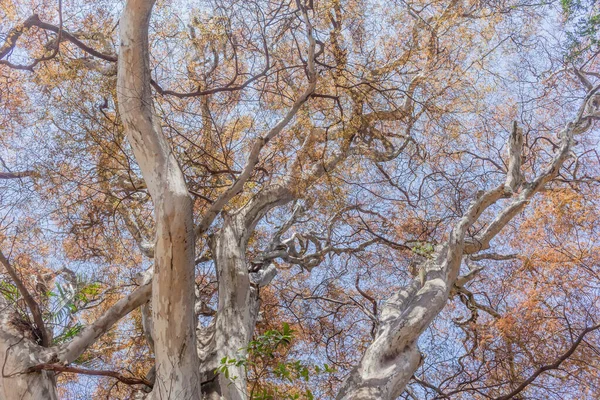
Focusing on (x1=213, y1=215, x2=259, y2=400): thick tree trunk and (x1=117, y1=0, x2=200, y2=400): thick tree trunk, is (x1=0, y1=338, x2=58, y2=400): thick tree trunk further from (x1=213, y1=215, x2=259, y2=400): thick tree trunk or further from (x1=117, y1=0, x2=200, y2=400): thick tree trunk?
(x1=213, y1=215, x2=259, y2=400): thick tree trunk

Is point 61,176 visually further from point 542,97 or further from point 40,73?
point 542,97

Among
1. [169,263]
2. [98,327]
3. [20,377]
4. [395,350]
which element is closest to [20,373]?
[20,377]

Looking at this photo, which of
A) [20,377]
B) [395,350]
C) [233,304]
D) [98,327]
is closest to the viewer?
[20,377]

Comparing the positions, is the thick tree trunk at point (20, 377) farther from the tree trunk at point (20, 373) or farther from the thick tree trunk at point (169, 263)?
the thick tree trunk at point (169, 263)

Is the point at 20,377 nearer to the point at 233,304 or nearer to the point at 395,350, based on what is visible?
the point at 233,304

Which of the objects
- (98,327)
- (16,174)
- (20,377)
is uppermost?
(16,174)

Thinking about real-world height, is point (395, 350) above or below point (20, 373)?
above

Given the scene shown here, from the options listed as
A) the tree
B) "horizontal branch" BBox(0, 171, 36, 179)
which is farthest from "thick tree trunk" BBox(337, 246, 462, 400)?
"horizontal branch" BBox(0, 171, 36, 179)

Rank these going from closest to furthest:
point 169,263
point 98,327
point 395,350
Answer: point 169,263, point 98,327, point 395,350

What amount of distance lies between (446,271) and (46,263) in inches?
201

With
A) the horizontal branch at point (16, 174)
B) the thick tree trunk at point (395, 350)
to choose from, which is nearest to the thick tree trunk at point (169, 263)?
the thick tree trunk at point (395, 350)

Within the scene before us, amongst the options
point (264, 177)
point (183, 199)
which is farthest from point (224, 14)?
point (183, 199)

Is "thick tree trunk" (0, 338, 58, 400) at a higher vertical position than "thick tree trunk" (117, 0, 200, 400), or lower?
lower

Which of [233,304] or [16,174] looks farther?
[16,174]
